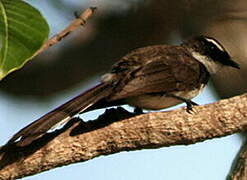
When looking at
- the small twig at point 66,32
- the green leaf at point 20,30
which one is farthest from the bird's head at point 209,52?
the green leaf at point 20,30

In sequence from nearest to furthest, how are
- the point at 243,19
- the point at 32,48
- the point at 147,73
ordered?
the point at 32,48 < the point at 147,73 < the point at 243,19

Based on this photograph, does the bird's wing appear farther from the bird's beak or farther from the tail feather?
the bird's beak

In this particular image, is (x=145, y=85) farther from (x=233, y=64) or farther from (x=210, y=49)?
(x=210, y=49)

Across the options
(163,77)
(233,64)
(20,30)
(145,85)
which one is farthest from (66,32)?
(233,64)

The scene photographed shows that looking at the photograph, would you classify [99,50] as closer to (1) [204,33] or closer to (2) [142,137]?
(1) [204,33]

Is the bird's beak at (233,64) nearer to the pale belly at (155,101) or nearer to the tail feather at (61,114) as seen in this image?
the pale belly at (155,101)

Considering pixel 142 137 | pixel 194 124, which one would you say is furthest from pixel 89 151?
pixel 194 124

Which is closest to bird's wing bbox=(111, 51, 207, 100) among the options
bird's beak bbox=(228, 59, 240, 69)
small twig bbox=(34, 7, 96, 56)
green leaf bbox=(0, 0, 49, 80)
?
bird's beak bbox=(228, 59, 240, 69)
